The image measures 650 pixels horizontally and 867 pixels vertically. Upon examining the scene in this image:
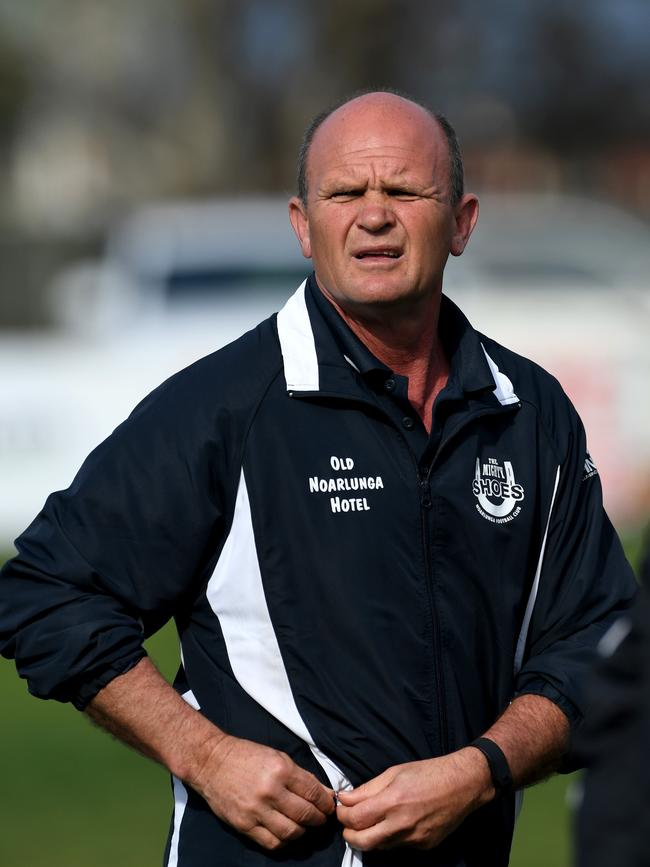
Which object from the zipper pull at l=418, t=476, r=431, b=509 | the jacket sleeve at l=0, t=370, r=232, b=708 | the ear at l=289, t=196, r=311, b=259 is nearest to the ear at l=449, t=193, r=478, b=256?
the ear at l=289, t=196, r=311, b=259

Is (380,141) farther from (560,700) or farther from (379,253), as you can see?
(560,700)

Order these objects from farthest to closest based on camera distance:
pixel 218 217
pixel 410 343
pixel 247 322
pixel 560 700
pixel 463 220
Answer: pixel 218 217 < pixel 247 322 < pixel 463 220 < pixel 410 343 < pixel 560 700

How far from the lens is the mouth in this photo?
3402 millimetres

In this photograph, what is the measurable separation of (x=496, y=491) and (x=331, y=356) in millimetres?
439

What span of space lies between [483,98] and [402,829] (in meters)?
34.5

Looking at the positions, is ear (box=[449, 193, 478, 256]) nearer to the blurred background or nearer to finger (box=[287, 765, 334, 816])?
finger (box=[287, 765, 334, 816])

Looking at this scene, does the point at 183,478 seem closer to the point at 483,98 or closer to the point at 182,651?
the point at 182,651

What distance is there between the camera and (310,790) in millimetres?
3129

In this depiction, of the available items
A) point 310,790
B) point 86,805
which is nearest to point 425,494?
point 310,790

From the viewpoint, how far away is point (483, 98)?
120 feet

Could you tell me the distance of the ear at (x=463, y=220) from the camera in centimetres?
363

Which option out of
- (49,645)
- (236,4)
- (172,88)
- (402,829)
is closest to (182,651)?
(49,645)

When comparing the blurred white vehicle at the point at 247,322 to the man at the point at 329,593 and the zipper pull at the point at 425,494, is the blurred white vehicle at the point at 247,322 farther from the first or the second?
the zipper pull at the point at 425,494

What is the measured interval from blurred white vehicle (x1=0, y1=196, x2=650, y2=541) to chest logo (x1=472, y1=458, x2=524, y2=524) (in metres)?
9.55
